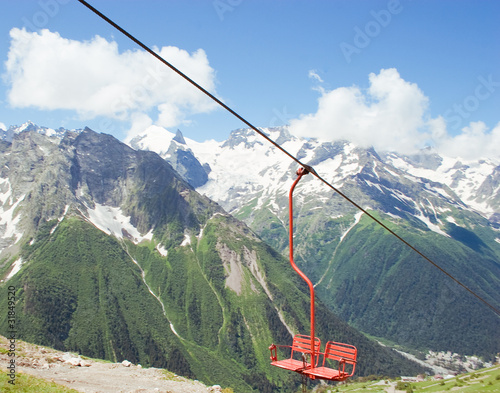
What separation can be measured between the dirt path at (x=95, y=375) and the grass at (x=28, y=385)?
218 cm

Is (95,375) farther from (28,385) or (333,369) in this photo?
(333,369)

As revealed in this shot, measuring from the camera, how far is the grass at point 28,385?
2604cm

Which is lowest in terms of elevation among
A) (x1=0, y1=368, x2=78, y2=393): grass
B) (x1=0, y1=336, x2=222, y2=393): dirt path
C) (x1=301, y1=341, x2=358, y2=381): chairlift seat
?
(x1=0, y1=336, x2=222, y2=393): dirt path

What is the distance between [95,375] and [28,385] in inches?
396

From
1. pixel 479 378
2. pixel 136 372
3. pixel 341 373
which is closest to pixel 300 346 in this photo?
pixel 341 373

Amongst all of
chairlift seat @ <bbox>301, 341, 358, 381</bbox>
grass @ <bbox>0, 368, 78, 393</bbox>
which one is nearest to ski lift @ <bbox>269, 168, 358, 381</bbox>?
chairlift seat @ <bbox>301, 341, 358, 381</bbox>

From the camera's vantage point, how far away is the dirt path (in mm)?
32156

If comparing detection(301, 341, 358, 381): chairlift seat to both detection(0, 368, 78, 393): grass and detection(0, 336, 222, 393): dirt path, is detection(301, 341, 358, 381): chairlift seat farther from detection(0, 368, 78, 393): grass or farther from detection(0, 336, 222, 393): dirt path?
detection(0, 368, 78, 393): grass

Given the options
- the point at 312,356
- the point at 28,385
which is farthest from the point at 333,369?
the point at 28,385

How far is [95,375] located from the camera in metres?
36.3

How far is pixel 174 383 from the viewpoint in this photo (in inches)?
1459

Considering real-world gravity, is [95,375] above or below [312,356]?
below

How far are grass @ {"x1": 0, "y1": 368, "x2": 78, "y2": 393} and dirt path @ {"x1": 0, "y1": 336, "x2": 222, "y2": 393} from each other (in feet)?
7.14

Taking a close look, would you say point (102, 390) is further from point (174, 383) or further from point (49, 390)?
point (174, 383)
